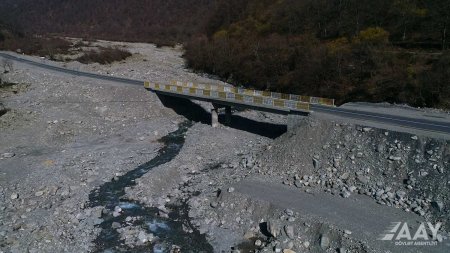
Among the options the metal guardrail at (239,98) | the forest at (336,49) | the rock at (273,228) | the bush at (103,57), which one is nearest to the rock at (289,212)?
the rock at (273,228)

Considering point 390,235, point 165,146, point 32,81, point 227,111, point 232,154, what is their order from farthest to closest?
point 32,81 → point 227,111 → point 165,146 → point 232,154 → point 390,235

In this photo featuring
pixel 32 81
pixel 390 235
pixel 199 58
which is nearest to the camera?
pixel 390 235

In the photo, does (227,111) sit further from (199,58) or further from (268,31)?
(268,31)

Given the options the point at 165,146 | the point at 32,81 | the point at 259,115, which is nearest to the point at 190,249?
the point at 165,146

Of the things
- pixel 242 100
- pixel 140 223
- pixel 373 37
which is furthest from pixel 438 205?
pixel 373 37

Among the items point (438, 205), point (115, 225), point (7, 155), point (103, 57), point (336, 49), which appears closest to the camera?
point (438, 205)

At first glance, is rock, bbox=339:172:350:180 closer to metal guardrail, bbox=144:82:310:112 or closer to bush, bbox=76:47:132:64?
metal guardrail, bbox=144:82:310:112

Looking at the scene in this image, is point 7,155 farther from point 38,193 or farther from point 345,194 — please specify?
point 345,194
